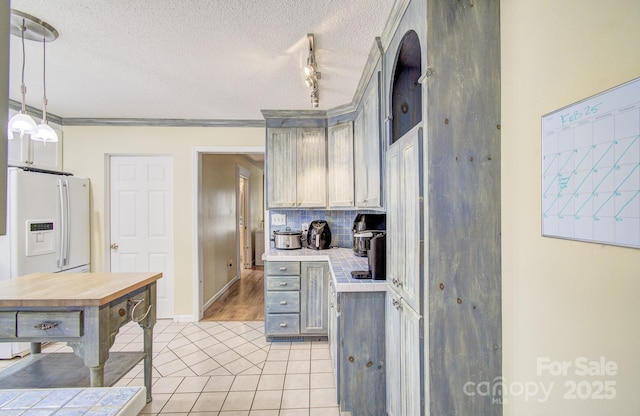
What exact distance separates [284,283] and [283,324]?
425mm

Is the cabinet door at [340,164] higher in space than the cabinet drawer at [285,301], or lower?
higher

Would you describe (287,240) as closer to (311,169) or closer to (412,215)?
(311,169)

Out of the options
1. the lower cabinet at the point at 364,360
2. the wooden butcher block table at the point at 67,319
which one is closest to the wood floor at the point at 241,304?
the lower cabinet at the point at 364,360

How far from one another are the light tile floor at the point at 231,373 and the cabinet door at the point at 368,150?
1.50 meters

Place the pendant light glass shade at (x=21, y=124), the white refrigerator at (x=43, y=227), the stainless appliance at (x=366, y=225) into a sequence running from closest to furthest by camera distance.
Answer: the pendant light glass shade at (x=21, y=124), the white refrigerator at (x=43, y=227), the stainless appliance at (x=366, y=225)

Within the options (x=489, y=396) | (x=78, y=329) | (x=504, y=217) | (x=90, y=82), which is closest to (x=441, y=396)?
(x=489, y=396)

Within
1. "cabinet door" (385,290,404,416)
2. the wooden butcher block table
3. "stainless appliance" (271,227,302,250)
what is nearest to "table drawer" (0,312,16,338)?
the wooden butcher block table

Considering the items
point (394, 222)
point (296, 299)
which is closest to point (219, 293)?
point (296, 299)

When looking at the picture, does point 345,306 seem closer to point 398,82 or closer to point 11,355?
point 398,82

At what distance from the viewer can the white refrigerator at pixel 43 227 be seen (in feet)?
8.48

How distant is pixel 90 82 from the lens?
255 centimetres

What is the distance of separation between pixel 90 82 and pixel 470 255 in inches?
127

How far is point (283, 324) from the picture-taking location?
119 inches

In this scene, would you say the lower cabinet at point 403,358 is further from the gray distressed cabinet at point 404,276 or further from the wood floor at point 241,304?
the wood floor at point 241,304
